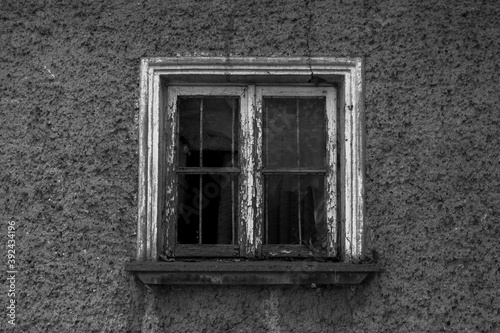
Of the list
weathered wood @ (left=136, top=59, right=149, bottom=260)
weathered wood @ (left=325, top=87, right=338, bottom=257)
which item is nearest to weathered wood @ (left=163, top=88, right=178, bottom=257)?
weathered wood @ (left=136, top=59, right=149, bottom=260)

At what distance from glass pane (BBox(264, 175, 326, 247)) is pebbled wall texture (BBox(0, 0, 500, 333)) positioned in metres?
0.30

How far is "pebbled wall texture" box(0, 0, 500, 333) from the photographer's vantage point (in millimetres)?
3041

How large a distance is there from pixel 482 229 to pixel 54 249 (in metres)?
2.09

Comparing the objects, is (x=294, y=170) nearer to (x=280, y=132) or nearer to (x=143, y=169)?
(x=280, y=132)

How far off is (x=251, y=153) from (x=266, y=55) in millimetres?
507

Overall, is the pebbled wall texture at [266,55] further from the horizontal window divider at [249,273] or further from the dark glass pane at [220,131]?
the dark glass pane at [220,131]

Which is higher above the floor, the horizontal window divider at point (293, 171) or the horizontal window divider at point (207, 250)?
the horizontal window divider at point (293, 171)

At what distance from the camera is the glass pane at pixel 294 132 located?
3.30 m

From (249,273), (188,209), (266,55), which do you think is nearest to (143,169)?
(188,209)

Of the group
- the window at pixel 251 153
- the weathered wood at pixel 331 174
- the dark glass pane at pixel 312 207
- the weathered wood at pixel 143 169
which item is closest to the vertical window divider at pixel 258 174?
the window at pixel 251 153

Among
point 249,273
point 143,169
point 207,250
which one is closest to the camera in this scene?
point 249,273

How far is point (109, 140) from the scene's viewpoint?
313cm

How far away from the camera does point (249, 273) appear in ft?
9.89

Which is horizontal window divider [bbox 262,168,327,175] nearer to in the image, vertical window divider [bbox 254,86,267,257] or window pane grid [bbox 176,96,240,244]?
vertical window divider [bbox 254,86,267,257]
